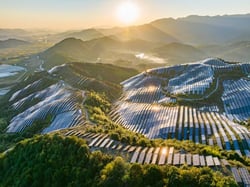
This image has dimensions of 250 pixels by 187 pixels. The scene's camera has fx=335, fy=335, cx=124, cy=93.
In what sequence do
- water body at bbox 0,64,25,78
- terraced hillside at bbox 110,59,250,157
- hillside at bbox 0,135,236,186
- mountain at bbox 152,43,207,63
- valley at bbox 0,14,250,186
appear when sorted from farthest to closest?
mountain at bbox 152,43,207,63 < water body at bbox 0,64,25,78 < terraced hillside at bbox 110,59,250,157 < valley at bbox 0,14,250,186 < hillside at bbox 0,135,236,186

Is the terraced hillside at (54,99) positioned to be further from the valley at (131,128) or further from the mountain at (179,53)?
the mountain at (179,53)

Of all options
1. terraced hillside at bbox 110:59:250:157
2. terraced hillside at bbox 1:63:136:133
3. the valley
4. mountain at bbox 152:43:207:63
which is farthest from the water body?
mountain at bbox 152:43:207:63

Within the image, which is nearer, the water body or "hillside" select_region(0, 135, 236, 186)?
"hillside" select_region(0, 135, 236, 186)

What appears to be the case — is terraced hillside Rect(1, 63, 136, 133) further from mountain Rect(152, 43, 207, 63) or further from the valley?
mountain Rect(152, 43, 207, 63)

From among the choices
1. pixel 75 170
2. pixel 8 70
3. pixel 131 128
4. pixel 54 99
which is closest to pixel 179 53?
pixel 8 70

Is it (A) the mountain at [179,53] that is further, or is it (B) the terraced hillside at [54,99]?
(A) the mountain at [179,53]

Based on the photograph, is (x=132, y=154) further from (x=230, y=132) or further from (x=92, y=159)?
(x=230, y=132)

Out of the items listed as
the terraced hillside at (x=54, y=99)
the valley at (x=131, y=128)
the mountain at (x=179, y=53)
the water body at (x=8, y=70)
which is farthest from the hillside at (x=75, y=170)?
the mountain at (x=179, y=53)
